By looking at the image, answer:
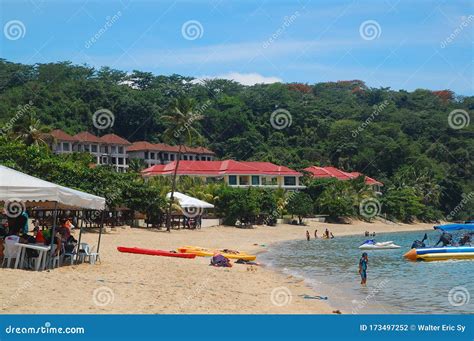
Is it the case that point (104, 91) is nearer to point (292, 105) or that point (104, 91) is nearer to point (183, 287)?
point (292, 105)

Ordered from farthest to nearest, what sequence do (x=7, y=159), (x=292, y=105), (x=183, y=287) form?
1. (x=292, y=105)
2. (x=7, y=159)
3. (x=183, y=287)

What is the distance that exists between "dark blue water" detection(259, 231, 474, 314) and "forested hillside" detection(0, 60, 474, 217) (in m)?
54.8

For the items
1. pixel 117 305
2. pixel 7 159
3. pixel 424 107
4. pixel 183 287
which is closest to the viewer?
pixel 117 305

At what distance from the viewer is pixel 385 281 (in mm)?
23688

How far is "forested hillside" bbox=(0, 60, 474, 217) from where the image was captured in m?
95.7

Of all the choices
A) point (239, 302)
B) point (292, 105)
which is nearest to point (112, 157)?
point (292, 105)

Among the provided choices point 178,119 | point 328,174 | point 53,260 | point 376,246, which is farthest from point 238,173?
point 53,260

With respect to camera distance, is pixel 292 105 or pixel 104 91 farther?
pixel 292 105

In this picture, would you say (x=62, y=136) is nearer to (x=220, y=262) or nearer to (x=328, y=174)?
(x=328, y=174)

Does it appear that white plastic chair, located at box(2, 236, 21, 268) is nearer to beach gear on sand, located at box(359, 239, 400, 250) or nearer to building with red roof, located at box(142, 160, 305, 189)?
beach gear on sand, located at box(359, 239, 400, 250)

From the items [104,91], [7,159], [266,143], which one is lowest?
[7,159]

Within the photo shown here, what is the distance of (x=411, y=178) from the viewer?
→ 94375 millimetres

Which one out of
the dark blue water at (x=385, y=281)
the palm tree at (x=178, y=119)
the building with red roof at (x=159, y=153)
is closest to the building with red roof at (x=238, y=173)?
the building with red roof at (x=159, y=153)

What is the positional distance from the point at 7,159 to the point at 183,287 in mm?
21352
